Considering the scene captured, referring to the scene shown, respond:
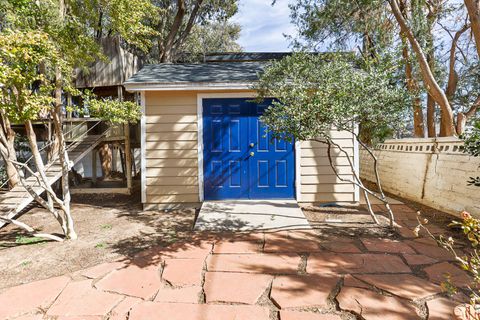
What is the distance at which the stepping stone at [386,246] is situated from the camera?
3217mm

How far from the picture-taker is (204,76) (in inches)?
206

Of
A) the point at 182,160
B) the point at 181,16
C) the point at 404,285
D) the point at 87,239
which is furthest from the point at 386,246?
the point at 181,16

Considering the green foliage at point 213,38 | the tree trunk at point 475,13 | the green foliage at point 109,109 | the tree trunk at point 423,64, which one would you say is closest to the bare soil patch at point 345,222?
the tree trunk at point 423,64

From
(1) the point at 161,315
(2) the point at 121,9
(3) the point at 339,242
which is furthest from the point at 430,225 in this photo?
(2) the point at 121,9

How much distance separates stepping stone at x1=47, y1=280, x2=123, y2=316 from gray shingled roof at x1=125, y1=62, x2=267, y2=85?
11.7ft

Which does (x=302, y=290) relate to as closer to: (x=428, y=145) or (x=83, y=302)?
(x=83, y=302)

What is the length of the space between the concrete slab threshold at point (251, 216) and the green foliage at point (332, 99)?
4.75 feet

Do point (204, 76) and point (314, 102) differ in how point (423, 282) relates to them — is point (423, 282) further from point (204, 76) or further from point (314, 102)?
point (204, 76)

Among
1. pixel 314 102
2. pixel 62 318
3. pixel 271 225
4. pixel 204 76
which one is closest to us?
pixel 62 318

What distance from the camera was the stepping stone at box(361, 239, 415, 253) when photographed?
3217 millimetres

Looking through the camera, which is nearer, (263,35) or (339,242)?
(339,242)

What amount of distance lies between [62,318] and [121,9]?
18.4ft

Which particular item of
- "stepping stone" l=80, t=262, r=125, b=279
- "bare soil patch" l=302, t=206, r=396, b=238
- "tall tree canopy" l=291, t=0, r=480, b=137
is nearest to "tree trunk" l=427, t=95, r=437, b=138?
"tall tree canopy" l=291, t=0, r=480, b=137

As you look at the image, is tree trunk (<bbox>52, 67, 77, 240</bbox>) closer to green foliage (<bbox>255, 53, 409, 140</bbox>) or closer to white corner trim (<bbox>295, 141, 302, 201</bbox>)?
green foliage (<bbox>255, 53, 409, 140</bbox>)
